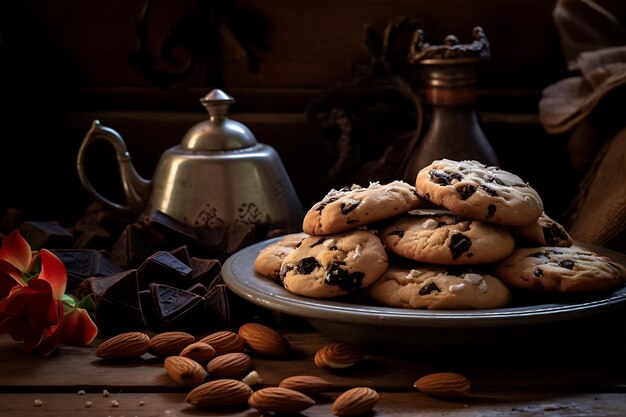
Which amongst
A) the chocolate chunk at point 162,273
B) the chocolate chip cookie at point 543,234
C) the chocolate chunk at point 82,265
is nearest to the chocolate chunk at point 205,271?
the chocolate chunk at point 162,273

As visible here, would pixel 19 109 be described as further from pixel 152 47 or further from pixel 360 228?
pixel 360 228

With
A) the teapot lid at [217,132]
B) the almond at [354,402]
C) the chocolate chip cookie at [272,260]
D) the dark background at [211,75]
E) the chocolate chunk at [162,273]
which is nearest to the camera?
the almond at [354,402]

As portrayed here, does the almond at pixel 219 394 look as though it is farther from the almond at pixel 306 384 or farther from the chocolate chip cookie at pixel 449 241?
the chocolate chip cookie at pixel 449 241

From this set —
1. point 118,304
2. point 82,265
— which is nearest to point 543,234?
point 118,304

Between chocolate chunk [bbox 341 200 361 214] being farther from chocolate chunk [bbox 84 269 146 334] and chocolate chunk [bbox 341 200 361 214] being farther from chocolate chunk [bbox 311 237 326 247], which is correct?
chocolate chunk [bbox 84 269 146 334]

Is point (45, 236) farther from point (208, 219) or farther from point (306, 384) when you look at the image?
point (306, 384)

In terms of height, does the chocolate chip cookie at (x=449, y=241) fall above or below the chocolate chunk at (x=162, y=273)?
above

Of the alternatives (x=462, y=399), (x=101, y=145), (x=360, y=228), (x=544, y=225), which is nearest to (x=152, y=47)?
(x=101, y=145)
